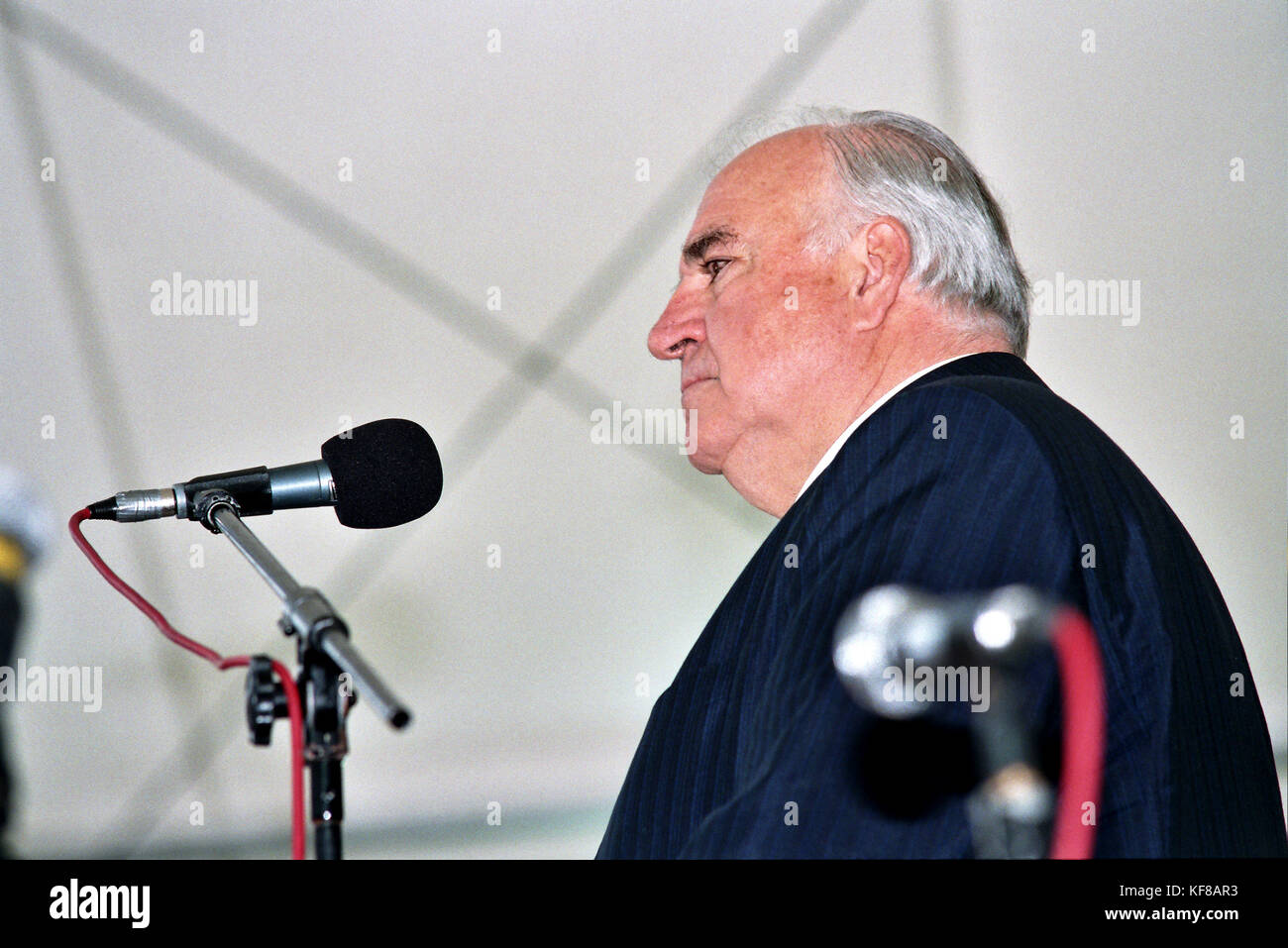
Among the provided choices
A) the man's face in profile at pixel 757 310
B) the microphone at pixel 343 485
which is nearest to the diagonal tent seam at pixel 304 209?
the man's face in profile at pixel 757 310

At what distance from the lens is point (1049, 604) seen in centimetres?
83

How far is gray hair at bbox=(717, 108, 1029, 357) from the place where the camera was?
4.21 feet

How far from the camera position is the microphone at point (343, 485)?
865 millimetres

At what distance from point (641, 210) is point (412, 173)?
352mm

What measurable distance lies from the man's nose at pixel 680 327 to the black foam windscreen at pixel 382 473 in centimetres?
44

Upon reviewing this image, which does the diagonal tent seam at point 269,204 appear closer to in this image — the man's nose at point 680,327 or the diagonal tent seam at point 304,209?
the diagonal tent seam at point 304,209

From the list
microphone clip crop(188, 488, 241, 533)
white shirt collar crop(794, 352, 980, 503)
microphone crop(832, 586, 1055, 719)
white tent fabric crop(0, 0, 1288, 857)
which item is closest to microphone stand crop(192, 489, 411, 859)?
microphone clip crop(188, 488, 241, 533)

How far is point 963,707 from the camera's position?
874 millimetres

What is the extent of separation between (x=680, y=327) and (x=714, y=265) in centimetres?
7

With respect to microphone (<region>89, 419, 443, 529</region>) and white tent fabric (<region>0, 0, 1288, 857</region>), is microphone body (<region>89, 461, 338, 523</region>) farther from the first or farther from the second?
white tent fabric (<region>0, 0, 1288, 857</region>)
